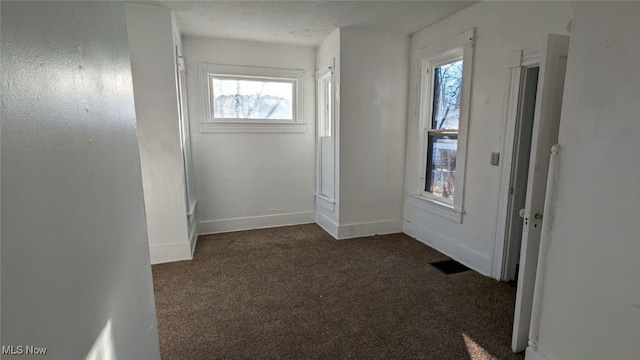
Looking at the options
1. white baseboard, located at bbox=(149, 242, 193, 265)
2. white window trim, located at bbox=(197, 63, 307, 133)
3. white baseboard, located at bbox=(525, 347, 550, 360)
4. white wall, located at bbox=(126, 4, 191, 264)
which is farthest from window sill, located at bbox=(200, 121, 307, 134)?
white baseboard, located at bbox=(525, 347, 550, 360)

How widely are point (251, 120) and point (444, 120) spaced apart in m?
2.52

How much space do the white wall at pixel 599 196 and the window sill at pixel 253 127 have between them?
10.9ft

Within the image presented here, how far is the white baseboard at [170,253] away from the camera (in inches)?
126

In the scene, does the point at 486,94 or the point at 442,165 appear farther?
the point at 442,165

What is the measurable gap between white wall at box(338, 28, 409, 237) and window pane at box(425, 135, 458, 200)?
0.42 metres

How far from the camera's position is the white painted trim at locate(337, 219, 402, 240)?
391cm

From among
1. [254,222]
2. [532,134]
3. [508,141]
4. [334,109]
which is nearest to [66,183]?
[532,134]

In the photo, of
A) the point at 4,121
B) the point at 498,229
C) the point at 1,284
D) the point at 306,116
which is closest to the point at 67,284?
the point at 1,284

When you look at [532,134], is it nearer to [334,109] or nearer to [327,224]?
Answer: [334,109]

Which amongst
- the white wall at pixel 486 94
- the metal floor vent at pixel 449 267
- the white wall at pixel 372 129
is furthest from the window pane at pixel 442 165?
the metal floor vent at pixel 449 267

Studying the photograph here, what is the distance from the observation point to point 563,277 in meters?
1.53

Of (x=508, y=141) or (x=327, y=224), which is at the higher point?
(x=508, y=141)

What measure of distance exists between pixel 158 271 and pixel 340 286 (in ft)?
6.10

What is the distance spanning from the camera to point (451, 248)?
332 cm
